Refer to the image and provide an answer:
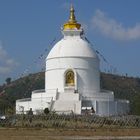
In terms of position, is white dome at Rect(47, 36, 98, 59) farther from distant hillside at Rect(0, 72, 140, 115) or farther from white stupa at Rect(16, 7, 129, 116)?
distant hillside at Rect(0, 72, 140, 115)

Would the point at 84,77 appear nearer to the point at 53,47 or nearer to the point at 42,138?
the point at 53,47

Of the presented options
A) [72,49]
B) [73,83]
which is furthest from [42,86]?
[73,83]

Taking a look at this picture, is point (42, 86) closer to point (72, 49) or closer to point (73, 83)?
point (72, 49)

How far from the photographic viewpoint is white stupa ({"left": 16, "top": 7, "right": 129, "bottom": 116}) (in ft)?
194

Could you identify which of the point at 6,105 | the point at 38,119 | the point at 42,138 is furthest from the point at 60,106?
the point at 42,138

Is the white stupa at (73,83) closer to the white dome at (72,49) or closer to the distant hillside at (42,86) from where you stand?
the white dome at (72,49)

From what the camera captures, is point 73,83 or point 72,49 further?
point 72,49

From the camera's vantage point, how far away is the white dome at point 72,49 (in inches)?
2486

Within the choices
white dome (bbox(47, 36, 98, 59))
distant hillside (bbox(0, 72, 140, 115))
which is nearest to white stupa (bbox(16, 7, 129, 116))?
white dome (bbox(47, 36, 98, 59))

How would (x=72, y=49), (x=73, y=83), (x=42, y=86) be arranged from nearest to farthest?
(x=73, y=83)
(x=72, y=49)
(x=42, y=86)

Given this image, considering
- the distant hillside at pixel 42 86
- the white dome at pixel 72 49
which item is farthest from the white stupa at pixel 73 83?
the distant hillside at pixel 42 86

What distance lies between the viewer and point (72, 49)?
63469 mm

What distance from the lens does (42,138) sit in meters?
28.1

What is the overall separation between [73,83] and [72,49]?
4.30 meters
